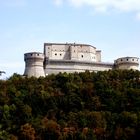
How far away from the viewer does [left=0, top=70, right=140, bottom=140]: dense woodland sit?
135ft

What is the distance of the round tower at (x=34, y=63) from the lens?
6475 cm

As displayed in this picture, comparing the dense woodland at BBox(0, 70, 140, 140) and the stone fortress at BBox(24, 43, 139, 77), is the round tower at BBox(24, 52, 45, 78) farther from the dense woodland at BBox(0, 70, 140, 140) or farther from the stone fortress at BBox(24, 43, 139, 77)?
the dense woodland at BBox(0, 70, 140, 140)

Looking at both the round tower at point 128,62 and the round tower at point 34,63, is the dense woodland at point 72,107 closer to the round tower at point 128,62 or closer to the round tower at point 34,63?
the round tower at point 34,63

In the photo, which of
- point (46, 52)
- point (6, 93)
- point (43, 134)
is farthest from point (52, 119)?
point (46, 52)

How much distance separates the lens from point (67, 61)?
66.4 metres

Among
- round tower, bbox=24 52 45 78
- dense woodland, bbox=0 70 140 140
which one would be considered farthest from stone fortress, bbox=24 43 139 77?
dense woodland, bbox=0 70 140 140

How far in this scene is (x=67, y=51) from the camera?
69.2 metres

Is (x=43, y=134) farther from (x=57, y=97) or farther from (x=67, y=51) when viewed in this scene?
(x=67, y=51)

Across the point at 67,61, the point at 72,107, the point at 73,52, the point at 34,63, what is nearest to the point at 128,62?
the point at 73,52

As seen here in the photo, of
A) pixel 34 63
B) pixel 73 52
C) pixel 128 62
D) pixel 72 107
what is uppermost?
pixel 73 52

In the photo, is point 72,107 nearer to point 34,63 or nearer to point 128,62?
point 34,63

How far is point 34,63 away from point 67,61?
13.6 feet

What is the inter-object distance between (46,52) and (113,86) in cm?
2214

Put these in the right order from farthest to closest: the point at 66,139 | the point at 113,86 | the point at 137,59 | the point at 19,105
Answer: the point at 137,59, the point at 113,86, the point at 19,105, the point at 66,139
